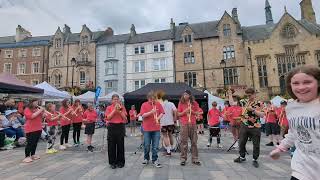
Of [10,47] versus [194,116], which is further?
[10,47]

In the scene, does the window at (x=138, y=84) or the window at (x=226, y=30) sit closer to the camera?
the window at (x=226, y=30)

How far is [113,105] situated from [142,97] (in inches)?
466

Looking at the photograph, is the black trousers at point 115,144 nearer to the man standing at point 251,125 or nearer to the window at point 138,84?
the man standing at point 251,125

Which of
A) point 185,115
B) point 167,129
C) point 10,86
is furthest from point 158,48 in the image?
point 185,115

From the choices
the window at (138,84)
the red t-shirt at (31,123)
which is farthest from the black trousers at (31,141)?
the window at (138,84)

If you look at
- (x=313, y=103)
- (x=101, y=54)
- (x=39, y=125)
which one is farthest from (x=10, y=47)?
(x=313, y=103)

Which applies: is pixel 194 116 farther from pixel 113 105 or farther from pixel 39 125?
pixel 39 125

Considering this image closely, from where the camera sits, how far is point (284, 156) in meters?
9.04

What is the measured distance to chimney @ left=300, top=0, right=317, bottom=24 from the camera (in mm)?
40281

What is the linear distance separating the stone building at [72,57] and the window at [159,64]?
964cm

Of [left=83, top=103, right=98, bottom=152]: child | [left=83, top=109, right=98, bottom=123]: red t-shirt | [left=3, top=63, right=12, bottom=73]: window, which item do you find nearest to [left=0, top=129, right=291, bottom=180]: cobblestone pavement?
[left=83, top=103, right=98, bottom=152]: child

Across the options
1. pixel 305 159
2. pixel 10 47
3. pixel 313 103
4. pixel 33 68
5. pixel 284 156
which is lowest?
pixel 284 156

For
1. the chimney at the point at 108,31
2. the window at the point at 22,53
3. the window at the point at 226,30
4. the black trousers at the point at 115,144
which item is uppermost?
the chimney at the point at 108,31

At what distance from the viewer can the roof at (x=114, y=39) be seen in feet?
138
